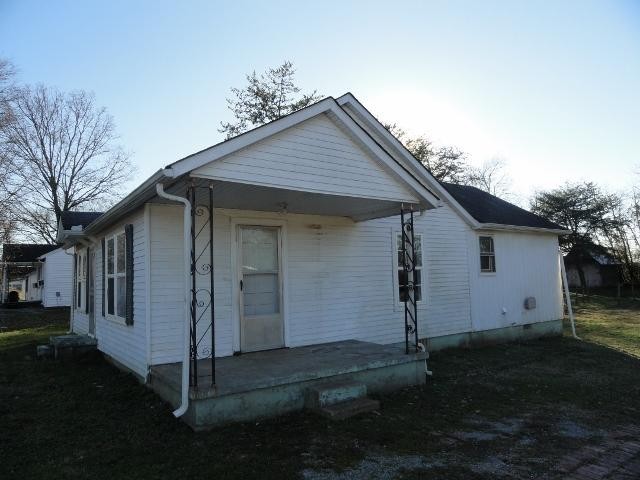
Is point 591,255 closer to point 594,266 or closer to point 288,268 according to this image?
point 594,266

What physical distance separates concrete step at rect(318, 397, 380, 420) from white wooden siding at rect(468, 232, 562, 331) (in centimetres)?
618

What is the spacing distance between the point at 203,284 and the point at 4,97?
1997 centimetres

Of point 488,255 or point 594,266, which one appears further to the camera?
point 594,266

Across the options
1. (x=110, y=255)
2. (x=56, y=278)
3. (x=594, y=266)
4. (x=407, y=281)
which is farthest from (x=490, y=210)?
(x=594, y=266)

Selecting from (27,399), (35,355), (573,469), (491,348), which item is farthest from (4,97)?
(573,469)

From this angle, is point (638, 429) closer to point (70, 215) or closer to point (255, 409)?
point (255, 409)

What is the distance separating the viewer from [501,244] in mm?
11875

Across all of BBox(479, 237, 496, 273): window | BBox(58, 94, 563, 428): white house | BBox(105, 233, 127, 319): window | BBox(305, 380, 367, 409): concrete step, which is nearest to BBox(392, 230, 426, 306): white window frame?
BBox(58, 94, 563, 428): white house

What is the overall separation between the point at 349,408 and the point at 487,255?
7.52m

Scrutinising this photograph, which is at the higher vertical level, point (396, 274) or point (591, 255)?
point (591, 255)

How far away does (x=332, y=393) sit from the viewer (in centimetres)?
561

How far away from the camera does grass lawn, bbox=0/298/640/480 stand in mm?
4078

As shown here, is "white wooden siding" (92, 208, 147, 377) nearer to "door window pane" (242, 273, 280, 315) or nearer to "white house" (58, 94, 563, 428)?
"white house" (58, 94, 563, 428)

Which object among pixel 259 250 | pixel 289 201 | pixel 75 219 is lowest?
pixel 259 250
